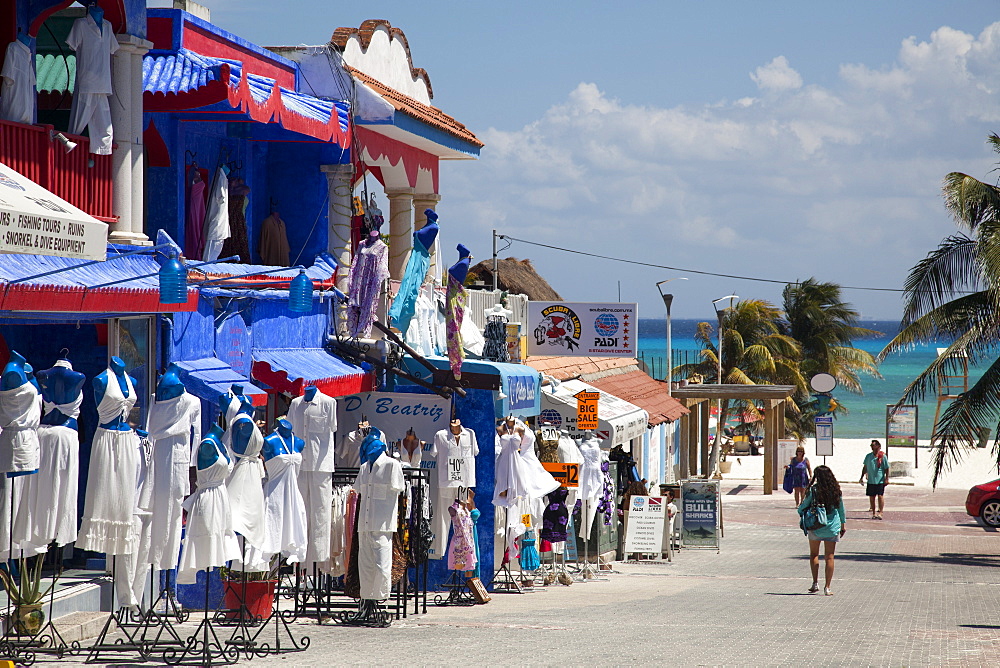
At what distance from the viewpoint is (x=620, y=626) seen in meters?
12.0

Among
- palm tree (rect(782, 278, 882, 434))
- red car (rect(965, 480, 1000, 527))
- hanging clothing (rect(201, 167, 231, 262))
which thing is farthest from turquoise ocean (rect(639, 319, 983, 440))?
hanging clothing (rect(201, 167, 231, 262))

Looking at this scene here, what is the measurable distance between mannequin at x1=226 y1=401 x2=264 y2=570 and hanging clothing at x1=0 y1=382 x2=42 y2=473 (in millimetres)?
1538

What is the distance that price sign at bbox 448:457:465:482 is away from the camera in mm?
13930

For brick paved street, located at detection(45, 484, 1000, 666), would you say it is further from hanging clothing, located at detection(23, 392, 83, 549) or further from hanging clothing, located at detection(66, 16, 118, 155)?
hanging clothing, located at detection(66, 16, 118, 155)

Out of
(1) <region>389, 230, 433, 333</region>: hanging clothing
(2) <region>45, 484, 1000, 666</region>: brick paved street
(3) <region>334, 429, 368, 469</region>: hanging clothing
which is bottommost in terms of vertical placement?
(2) <region>45, 484, 1000, 666</region>: brick paved street

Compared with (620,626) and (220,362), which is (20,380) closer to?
(220,362)

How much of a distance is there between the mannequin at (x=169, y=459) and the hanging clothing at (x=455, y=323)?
15.6ft

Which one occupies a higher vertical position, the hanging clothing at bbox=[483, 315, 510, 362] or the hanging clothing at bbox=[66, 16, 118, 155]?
the hanging clothing at bbox=[66, 16, 118, 155]

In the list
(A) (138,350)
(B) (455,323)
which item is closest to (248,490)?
(A) (138,350)

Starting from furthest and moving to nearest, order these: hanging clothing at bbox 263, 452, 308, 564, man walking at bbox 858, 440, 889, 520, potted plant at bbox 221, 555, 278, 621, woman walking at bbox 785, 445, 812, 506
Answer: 1. woman walking at bbox 785, 445, 812, 506
2. man walking at bbox 858, 440, 889, 520
3. potted plant at bbox 221, 555, 278, 621
4. hanging clothing at bbox 263, 452, 308, 564

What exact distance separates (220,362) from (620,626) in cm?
469

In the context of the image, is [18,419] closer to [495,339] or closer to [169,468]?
[169,468]

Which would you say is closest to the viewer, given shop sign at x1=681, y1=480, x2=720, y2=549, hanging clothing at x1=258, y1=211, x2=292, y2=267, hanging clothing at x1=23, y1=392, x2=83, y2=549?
hanging clothing at x1=23, y1=392, x2=83, y2=549

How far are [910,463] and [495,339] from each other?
24.9 m
